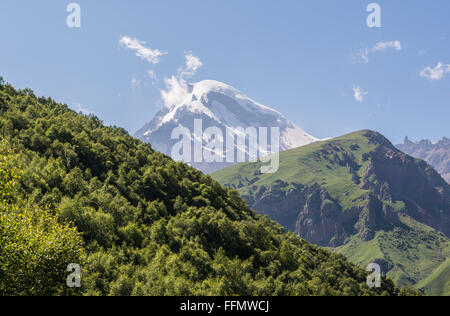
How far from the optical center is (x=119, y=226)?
91875 mm

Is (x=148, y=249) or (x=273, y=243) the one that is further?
(x=273, y=243)

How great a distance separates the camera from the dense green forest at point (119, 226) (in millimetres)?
47438

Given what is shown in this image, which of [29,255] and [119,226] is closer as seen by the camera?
[29,255]

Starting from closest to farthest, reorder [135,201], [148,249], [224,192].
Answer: [148,249] < [135,201] < [224,192]

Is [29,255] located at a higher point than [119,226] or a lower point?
lower

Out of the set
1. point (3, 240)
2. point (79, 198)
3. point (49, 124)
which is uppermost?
point (49, 124)

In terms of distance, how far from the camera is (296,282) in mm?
100812

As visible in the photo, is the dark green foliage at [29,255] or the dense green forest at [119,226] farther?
the dense green forest at [119,226]

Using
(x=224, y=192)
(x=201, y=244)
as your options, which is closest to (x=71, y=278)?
(x=201, y=244)

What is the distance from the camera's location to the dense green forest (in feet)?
156

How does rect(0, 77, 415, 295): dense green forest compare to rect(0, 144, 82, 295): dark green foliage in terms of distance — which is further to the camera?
rect(0, 77, 415, 295): dense green forest
